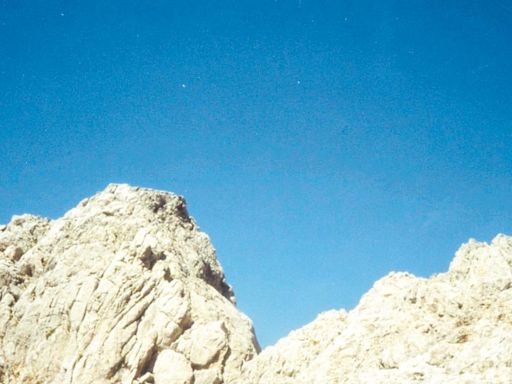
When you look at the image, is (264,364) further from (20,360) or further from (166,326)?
(20,360)

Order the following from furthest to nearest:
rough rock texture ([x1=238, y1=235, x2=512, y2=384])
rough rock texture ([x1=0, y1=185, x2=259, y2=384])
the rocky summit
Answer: rough rock texture ([x1=0, y1=185, x2=259, y2=384]) → the rocky summit → rough rock texture ([x1=238, y1=235, x2=512, y2=384])

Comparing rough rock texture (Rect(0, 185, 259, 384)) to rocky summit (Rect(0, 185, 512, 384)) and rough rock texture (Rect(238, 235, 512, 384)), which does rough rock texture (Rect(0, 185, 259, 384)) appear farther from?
rough rock texture (Rect(238, 235, 512, 384))

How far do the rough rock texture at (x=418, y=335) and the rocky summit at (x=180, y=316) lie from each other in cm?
11

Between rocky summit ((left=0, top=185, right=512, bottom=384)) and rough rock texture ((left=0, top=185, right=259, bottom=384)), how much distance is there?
130 millimetres

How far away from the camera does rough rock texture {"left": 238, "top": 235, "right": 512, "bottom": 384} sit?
114 feet

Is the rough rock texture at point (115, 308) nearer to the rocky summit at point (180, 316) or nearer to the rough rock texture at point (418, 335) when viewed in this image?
the rocky summit at point (180, 316)

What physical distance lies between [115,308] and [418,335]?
106 ft

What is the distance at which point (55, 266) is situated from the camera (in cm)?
6744

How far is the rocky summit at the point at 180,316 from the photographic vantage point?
131 feet

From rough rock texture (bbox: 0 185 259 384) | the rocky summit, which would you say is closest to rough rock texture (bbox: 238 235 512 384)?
the rocky summit

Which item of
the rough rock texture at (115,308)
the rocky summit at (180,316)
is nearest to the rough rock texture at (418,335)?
the rocky summit at (180,316)

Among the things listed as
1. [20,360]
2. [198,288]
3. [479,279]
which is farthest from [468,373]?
[20,360]

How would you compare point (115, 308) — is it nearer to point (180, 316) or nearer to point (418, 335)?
point (180, 316)

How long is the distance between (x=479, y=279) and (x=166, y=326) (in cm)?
3140
